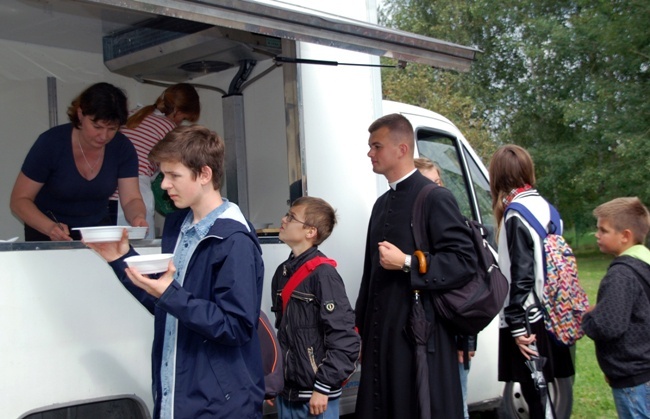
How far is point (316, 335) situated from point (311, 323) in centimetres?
6

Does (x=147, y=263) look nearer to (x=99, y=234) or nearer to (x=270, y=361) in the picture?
(x=99, y=234)

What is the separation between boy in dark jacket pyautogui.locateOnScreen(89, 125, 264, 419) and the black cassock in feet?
3.38

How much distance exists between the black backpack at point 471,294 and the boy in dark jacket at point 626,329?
0.59 meters

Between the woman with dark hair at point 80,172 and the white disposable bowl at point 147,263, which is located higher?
the woman with dark hair at point 80,172

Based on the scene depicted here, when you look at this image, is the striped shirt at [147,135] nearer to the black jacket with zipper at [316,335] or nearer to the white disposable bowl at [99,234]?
the black jacket with zipper at [316,335]

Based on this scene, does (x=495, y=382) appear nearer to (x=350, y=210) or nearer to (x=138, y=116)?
(x=350, y=210)

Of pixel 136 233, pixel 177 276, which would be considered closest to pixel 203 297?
pixel 177 276

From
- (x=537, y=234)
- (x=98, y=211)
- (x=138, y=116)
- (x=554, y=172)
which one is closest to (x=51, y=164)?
(x=98, y=211)

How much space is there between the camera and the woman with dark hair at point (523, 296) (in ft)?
13.0

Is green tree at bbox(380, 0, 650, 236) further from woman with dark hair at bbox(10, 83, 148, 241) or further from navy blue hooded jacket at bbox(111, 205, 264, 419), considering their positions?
navy blue hooded jacket at bbox(111, 205, 264, 419)

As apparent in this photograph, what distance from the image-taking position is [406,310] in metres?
3.53

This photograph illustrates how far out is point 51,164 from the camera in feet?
12.2

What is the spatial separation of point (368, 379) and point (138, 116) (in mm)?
2079

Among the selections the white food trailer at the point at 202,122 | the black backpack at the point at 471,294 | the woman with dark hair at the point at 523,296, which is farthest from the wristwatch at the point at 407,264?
the woman with dark hair at the point at 523,296
